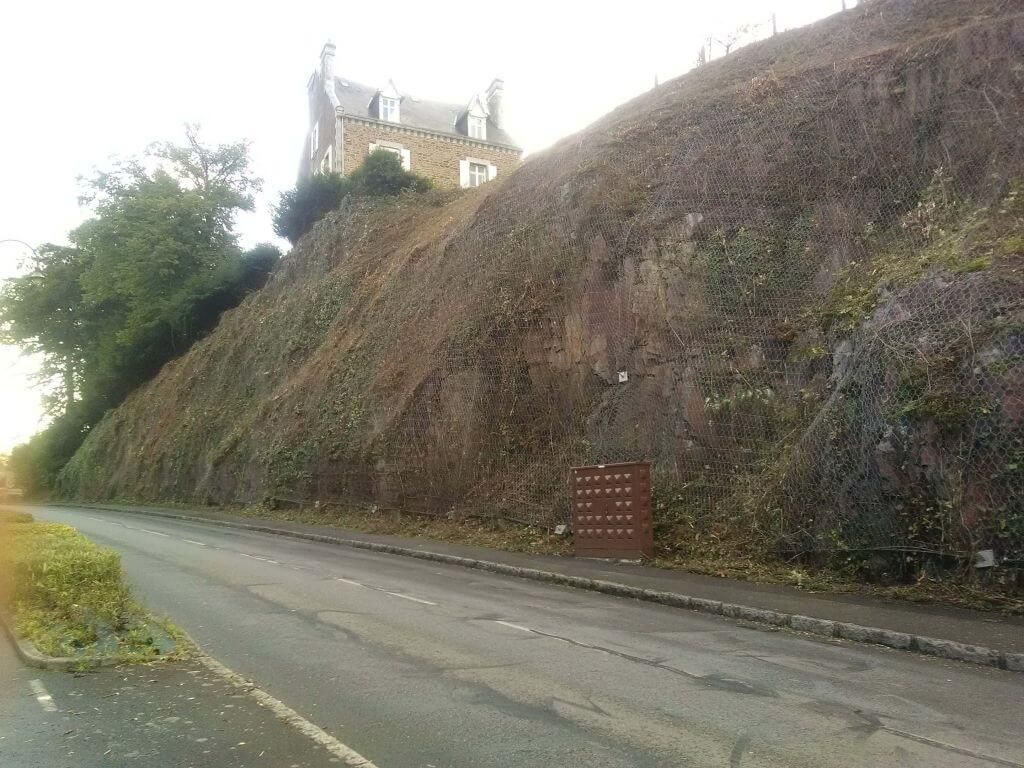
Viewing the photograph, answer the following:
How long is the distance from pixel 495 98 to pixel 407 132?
8.51 m

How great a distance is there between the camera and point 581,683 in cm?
643

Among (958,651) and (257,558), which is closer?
(958,651)

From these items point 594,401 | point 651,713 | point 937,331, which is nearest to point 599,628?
point 651,713

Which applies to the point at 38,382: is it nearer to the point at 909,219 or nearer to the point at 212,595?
the point at 212,595

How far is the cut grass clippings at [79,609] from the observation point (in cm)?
713

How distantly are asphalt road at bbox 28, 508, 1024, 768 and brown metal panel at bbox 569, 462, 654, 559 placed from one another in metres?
2.69

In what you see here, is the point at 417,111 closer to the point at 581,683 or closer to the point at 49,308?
the point at 49,308

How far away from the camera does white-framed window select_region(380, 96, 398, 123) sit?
143 feet

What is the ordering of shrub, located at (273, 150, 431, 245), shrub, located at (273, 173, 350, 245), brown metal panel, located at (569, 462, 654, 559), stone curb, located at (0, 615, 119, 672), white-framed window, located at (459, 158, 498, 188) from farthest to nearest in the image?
1. white-framed window, located at (459, 158, 498, 188)
2. shrub, located at (273, 173, 350, 245)
3. shrub, located at (273, 150, 431, 245)
4. brown metal panel, located at (569, 462, 654, 559)
5. stone curb, located at (0, 615, 119, 672)

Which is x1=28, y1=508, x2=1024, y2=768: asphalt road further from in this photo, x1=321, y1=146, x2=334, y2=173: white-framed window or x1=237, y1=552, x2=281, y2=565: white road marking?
x1=321, y1=146, x2=334, y2=173: white-framed window

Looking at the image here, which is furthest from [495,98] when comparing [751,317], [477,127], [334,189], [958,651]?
[958,651]

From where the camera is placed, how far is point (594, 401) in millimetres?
17000

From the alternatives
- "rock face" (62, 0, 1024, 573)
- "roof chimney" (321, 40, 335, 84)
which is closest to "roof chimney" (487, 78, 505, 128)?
"roof chimney" (321, 40, 335, 84)

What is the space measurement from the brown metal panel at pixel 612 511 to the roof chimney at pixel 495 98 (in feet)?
128
